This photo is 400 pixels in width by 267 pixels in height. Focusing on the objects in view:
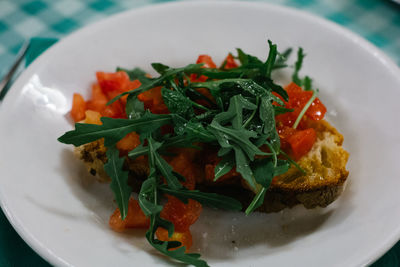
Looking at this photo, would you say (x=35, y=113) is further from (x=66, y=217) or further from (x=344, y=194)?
(x=344, y=194)

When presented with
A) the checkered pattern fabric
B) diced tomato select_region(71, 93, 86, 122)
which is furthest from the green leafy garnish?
the checkered pattern fabric

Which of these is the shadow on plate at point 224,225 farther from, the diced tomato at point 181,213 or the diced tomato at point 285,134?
the diced tomato at point 285,134

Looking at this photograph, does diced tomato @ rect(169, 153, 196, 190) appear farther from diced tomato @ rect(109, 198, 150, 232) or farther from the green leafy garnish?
diced tomato @ rect(109, 198, 150, 232)

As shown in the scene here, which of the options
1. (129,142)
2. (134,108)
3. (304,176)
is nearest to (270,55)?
(304,176)

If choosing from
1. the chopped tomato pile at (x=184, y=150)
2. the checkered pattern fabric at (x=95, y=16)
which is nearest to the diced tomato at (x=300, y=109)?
the chopped tomato pile at (x=184, y=150)

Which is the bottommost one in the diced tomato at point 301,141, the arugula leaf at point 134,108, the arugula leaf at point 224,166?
the arugula leaf at point 134,108

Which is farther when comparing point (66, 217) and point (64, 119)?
point (64, 119)

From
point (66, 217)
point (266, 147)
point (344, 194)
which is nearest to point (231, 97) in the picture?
point (266, 147)
